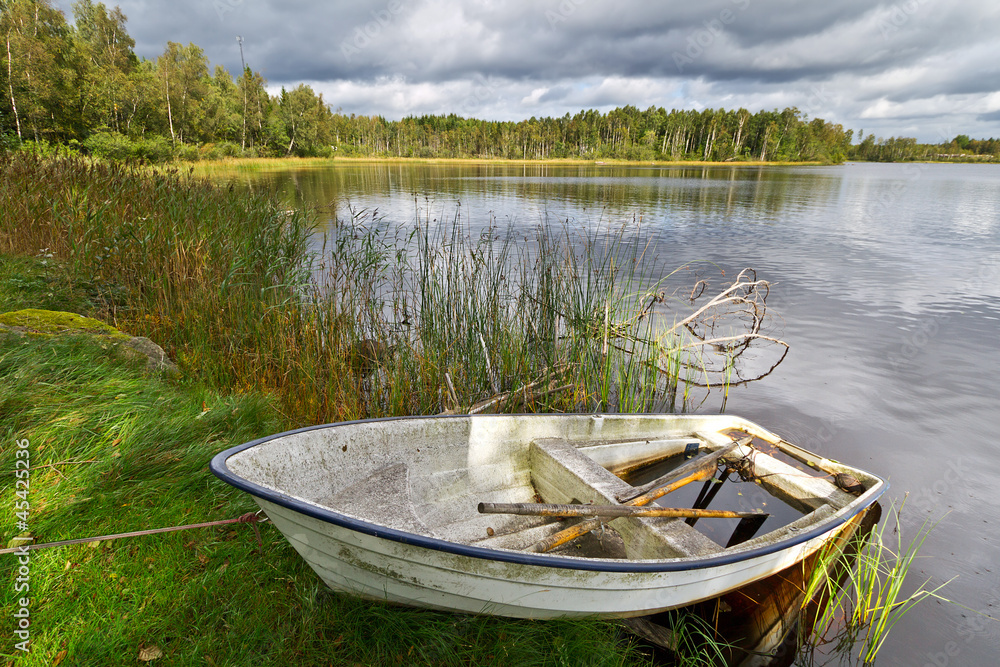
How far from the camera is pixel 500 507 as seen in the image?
2.04 meters

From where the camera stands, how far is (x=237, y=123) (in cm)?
4131

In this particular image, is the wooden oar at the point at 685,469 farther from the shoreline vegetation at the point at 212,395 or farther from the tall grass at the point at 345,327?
the tall grass at the point at 345,327

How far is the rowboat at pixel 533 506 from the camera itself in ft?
5.92

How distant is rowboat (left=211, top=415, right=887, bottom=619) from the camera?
1804 millimetres

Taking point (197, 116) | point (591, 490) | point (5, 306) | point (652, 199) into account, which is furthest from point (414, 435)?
point (197, 116)

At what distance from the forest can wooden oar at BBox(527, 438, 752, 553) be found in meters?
15.0

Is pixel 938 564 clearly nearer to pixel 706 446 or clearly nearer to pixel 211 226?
pixel 706 446

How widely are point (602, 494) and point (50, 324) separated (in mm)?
3829

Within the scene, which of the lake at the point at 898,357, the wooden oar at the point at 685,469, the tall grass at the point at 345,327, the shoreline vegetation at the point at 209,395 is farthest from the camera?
the tall grass at the point at 345,327

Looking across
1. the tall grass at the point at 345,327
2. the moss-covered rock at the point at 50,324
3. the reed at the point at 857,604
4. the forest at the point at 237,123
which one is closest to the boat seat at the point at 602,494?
the reed at the point at 857,604

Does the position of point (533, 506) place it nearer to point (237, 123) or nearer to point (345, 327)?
point (345, 327)

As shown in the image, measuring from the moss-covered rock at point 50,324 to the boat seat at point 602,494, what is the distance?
10.3 feet

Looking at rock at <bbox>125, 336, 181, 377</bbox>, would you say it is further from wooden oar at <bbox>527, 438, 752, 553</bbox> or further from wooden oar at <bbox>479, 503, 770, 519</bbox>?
wooden oar at <bbox>527, 438, 752, 553</bbox>

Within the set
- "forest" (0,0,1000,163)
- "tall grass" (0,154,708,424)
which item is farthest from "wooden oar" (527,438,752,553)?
"forest" (0,0,1000,163)
